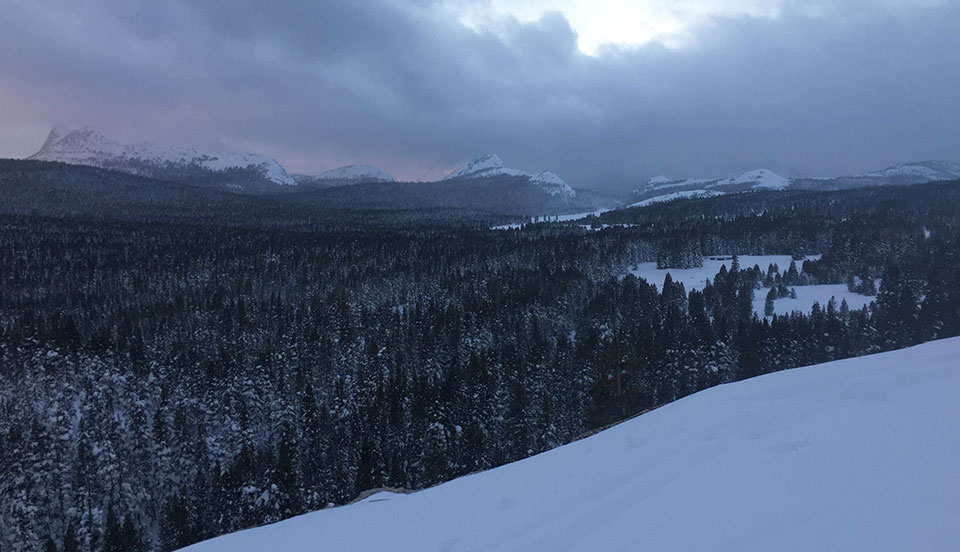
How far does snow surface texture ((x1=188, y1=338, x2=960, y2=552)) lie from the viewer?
6.45m

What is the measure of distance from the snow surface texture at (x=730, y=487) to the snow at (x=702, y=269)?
115m

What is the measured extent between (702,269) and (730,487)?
14335cm

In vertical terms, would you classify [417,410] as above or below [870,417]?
below

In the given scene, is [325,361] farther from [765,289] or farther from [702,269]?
[702,269]

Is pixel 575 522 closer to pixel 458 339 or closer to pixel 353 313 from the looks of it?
pixel 458 339

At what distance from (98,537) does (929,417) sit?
192 ft

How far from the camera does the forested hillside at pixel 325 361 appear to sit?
4425 centimetres

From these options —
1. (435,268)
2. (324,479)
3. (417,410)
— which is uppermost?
(435,268)

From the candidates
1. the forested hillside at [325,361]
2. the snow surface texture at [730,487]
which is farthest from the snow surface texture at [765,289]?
the snow surface texture at [730,487]

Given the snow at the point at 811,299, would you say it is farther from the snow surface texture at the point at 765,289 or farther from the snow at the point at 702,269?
the snow at the point at 702,269

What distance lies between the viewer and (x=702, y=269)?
452 feet

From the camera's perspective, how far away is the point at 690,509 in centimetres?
763

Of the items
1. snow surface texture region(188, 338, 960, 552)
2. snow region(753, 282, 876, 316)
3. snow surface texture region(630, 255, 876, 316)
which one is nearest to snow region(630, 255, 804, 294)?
snow surface texture region(630, 255, 876, 316)

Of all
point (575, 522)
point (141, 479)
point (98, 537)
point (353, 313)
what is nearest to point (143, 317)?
point (353, 313)
